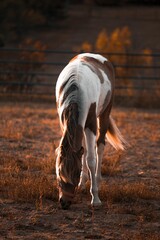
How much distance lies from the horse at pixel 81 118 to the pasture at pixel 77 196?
0.25 meters

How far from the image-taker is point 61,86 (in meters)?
5.88

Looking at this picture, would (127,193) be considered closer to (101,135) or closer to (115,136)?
(101,135)

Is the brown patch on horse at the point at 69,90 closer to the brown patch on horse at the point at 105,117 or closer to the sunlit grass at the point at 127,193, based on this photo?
the brown patch on horse at the point at 105,117

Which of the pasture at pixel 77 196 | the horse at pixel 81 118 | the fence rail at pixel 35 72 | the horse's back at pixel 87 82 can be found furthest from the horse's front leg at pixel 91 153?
the fence rail at pixel 35 72

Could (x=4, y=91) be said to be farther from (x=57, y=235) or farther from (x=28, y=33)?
(x=28, y=33)

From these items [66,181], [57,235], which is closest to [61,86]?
[66,181]

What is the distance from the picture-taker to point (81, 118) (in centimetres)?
552

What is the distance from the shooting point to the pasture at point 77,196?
5.13 m

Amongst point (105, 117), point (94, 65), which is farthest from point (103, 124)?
point (94, 65)

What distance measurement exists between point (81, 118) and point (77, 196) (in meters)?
1.02

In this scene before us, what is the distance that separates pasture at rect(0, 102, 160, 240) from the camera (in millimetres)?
5133

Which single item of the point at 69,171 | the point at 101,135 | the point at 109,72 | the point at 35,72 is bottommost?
the point at 35,72

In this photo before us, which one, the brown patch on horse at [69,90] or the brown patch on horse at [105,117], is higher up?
the brown patch on horse at [69,90]

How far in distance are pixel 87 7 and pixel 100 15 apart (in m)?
3.59
